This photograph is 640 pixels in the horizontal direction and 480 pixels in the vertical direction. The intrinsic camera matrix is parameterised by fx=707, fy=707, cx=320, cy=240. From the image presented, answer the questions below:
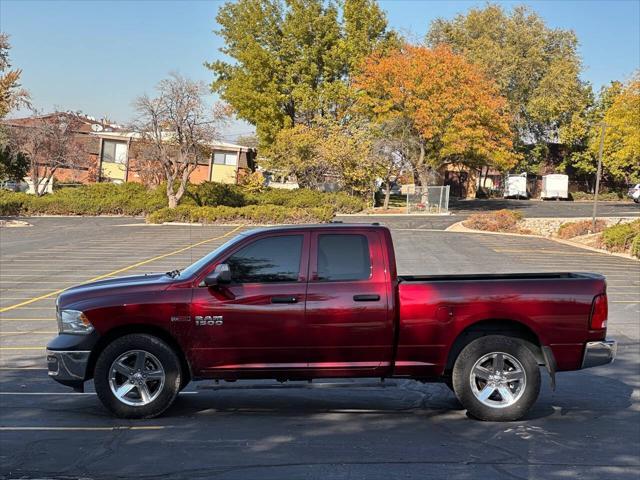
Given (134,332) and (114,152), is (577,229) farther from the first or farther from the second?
(114,152)

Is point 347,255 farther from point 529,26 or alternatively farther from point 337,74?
point 529,26

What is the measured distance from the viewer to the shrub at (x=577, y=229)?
35.2 m

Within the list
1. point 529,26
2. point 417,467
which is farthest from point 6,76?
point 529,26

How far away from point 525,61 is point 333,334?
223 ft

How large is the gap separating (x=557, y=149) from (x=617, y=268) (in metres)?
57.0

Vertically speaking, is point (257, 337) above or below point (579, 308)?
below

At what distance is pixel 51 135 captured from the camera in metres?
50.3

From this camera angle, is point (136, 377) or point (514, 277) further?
point (514, 277)

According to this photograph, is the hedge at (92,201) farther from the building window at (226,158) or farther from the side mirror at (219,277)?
the side mirror at (219,277)

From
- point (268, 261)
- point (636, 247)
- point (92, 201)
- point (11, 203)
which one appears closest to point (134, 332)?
point (268, 261)

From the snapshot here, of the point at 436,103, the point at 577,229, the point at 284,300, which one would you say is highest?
the point at 436,103

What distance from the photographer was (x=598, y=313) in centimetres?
658

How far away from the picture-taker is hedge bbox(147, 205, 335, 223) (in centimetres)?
4006

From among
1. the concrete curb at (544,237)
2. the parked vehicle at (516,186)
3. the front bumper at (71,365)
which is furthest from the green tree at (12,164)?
the parked vehicle at (516,186)
